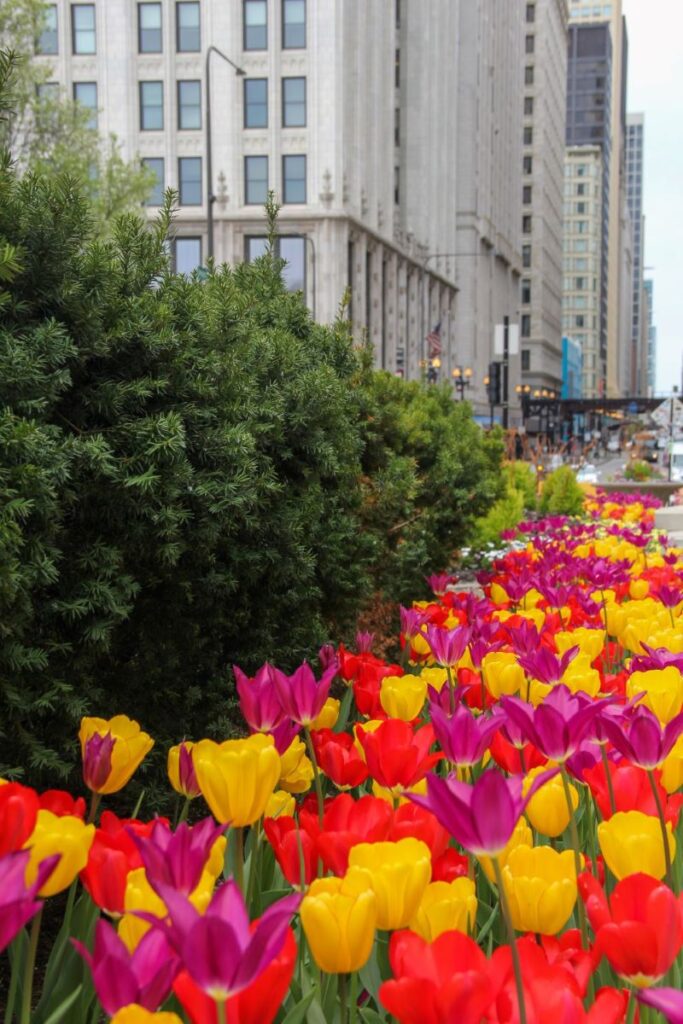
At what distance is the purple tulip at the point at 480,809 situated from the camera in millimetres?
1554

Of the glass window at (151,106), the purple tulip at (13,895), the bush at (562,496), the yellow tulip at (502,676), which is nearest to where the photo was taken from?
the purple tulip at (13,895)

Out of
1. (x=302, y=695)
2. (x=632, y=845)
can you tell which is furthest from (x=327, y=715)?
(x=632, y=845)

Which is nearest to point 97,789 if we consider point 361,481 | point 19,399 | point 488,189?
point 19,399

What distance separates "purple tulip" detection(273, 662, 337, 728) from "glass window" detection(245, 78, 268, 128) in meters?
59.1

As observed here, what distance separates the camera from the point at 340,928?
157 centimetres

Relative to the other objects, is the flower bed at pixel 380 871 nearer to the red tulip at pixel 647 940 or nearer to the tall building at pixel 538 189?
the red tulip at pixel 647 940

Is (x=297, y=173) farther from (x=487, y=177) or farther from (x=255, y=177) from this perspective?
(x=487, y=177)

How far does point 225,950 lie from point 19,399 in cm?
248

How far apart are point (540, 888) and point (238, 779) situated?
21.1 inches

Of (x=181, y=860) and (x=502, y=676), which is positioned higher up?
(x=181, y=860)

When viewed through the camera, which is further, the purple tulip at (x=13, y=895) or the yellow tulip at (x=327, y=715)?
the yellow tulip at (x=327, y=715)

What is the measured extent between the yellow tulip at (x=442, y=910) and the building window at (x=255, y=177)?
59458 millimetres

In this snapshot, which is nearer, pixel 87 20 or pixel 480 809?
pixel 480 809

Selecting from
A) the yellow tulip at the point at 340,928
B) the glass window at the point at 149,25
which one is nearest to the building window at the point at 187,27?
the glass window at the point at 149,25
